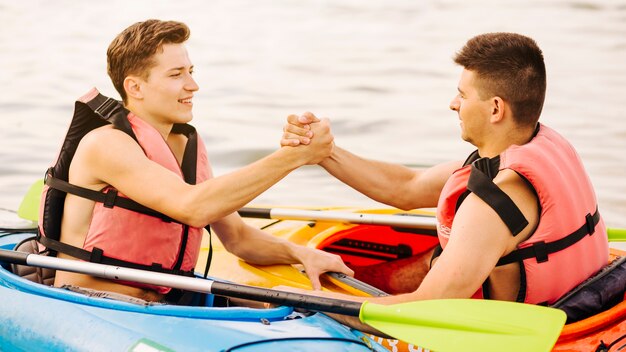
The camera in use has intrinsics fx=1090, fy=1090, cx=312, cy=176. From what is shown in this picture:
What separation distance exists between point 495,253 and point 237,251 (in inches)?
50.6

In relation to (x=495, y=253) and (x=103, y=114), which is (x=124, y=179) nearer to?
(x=103, y=114)

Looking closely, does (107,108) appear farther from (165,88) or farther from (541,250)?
(541,250)

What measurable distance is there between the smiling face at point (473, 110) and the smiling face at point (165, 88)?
2.93 ft

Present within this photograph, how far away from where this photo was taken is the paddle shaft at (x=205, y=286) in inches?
122

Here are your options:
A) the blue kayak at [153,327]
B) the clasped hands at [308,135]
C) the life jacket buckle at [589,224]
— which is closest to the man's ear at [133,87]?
the clasped hands at [308,135]

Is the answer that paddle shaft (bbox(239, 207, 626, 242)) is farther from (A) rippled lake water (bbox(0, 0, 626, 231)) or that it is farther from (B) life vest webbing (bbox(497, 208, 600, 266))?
(A) rippled lake water (bbox(0, 0, 626, 231))

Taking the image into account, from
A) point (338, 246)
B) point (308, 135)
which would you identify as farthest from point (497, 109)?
point (338, 246)

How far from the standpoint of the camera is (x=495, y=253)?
305 cm

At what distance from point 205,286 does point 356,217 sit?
1.27m

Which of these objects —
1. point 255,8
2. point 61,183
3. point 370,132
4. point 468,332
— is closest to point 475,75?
point 468,332

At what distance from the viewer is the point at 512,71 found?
3.21 meters

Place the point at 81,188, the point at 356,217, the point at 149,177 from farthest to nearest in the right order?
1. the point at 356,217
2. the point at 81,188
3. the point at 149,177

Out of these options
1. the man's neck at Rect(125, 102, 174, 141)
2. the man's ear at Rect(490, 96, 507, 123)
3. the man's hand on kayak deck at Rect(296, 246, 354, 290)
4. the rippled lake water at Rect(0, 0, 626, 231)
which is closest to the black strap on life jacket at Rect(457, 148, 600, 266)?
the man's ear at Rect(490, 96, 507, 123)

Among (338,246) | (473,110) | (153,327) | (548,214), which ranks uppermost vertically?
(473,110)
